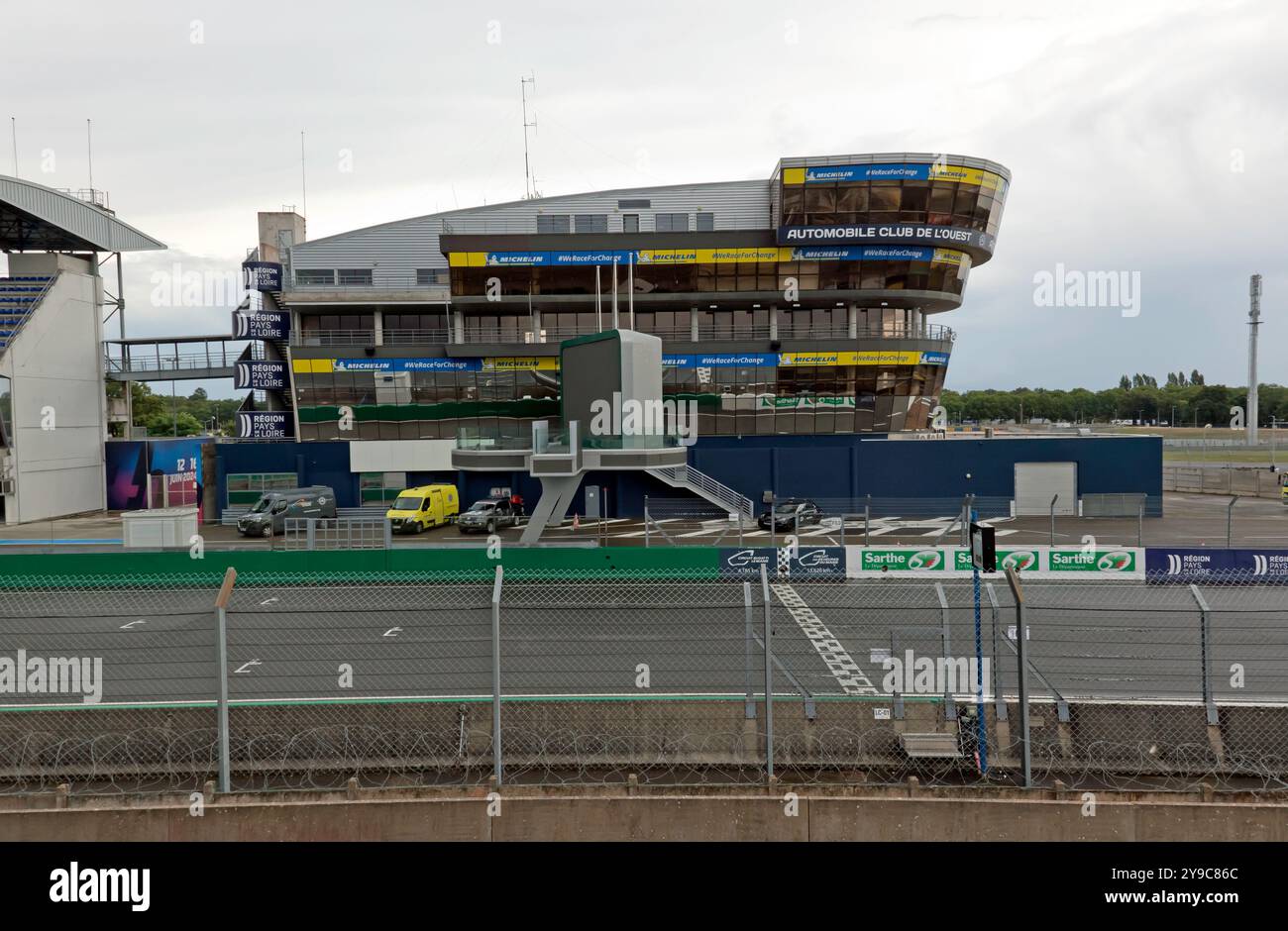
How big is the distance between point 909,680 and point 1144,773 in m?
2.52

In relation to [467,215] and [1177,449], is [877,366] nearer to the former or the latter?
[467,215]

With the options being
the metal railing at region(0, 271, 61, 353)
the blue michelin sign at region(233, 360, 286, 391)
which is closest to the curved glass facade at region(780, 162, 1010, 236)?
the blue michelin sign at region(233, 360, 286, 391)

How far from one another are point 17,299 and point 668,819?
50921mm

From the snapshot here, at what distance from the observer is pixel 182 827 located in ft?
24.1

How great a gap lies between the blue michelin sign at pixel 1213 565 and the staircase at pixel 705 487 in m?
16.1

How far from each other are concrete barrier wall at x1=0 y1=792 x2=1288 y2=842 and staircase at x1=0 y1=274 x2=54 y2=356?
45026mm

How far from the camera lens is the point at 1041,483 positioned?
4162 cm

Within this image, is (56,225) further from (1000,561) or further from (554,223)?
(1000,561)

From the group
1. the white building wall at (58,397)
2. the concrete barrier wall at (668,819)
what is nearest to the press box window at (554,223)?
the white building wall at (58,397)

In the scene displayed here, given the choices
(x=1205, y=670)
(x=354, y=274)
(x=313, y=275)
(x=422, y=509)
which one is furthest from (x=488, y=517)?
(x=1205, y=670)

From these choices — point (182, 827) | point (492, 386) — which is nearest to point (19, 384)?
point (492, 386)

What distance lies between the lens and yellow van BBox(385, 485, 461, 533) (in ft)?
117

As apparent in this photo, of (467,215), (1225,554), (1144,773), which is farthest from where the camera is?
(467,215)

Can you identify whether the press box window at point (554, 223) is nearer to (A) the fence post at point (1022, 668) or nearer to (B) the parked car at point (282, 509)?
(B) the parked car at point (282, 509)
